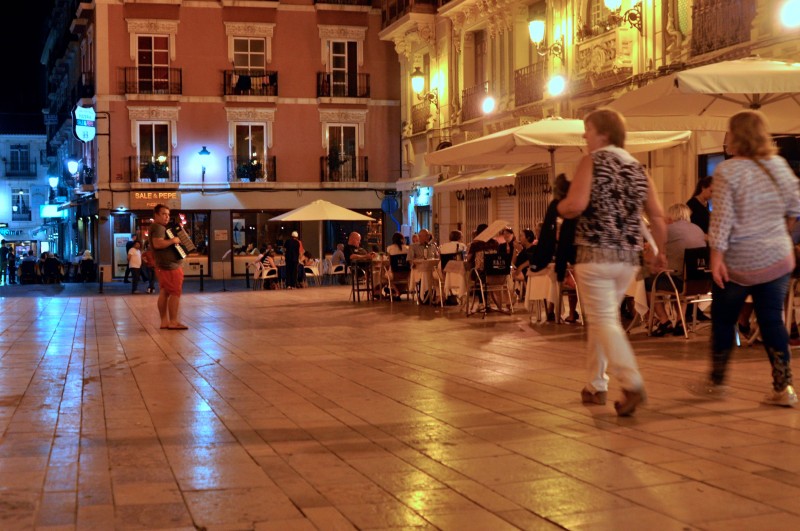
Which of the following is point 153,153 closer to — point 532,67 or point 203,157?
point 203,157

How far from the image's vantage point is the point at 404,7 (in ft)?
108

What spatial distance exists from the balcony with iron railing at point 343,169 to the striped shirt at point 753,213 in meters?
36.7

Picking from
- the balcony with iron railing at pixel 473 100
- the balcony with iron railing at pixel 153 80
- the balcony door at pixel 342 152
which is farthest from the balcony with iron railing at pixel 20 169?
the balcony with iron railing at pixel 473 100

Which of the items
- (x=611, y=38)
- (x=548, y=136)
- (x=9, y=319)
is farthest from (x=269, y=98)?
(x=548, y=136)

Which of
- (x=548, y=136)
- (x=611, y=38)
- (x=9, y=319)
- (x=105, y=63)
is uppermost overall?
(x=105, y=63)

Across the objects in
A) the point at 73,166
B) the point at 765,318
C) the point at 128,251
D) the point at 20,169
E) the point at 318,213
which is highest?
the point at 20,169

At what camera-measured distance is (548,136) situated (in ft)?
44.9

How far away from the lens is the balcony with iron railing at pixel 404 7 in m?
32.0

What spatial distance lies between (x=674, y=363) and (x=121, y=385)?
4587 mm

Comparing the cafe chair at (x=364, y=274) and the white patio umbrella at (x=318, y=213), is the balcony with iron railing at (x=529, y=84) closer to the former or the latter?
the white patio umbrella at (x=318, y=213)

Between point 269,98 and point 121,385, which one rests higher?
point 269,98

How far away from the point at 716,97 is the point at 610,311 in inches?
260

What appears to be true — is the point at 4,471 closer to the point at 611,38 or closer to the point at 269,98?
the point at 611,38

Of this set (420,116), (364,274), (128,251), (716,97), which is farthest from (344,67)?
(716,97)
